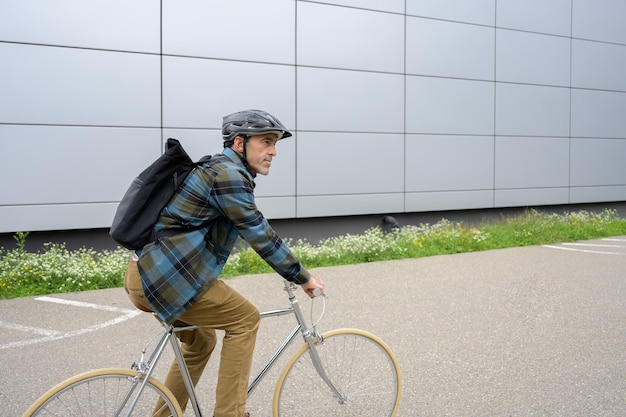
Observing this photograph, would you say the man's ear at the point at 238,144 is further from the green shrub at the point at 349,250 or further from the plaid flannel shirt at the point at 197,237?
the green shrub at the point at 349,250

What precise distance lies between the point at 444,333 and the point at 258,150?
351cm

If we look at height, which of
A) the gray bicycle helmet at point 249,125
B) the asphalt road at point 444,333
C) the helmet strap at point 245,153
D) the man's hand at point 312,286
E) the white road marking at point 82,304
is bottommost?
the white road marking at point 82,304

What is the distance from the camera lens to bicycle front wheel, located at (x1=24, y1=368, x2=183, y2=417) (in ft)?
8.37

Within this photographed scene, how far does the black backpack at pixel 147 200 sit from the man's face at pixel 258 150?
0.87 ft

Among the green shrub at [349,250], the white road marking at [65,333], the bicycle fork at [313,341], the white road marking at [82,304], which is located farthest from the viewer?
the green shrub at [349,250]

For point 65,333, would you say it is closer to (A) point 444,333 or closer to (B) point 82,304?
(B) point 82,304

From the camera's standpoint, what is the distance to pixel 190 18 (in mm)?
10305

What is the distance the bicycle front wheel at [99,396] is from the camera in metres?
2.55

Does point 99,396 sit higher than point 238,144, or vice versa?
point 238,144

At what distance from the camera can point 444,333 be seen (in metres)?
5.90

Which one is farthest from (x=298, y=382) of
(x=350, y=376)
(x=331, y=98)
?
(x=331, y=98)

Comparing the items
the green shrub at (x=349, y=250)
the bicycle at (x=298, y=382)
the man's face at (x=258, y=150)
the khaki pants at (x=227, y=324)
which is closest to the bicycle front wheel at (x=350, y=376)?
the bicycle at (x=298, y=382)

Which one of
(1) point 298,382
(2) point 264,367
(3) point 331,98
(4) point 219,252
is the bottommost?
(1) point 298,382

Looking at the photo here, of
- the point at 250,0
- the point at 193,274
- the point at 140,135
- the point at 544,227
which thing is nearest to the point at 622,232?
the point at 544,227
